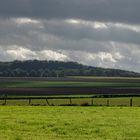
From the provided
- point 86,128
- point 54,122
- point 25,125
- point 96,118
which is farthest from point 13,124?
point 96,118

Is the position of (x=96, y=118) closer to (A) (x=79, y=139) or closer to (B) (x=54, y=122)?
(B) (x=54, y=122)

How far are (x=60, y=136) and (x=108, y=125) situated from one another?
626cm

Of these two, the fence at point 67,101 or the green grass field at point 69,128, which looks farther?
the fence at point 67,101

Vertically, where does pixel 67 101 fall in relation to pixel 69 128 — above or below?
above

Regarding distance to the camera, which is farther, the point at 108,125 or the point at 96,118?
the point at 96,118

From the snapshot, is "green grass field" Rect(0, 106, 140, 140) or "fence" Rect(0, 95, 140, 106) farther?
"fence" Rect(0, 95, 140, 106)

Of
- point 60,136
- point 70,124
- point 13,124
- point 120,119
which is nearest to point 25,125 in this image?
point 13,124

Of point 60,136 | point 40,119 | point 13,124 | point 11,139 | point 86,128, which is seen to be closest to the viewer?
point 11,139

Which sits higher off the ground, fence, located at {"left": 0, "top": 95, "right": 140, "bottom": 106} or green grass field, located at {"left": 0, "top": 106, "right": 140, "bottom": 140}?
fence, located at {"left": 0, "top": 95, "right": 140, "bottom": 106}

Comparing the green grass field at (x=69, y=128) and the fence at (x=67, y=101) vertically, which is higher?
the fence at (x=67, y=101)

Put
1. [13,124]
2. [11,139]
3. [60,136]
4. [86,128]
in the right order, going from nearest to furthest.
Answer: [11,139], [60,136], [86,128], [13,124]

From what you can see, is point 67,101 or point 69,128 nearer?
Result: point 69,128

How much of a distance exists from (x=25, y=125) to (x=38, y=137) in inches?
237

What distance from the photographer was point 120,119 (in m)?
36.9
